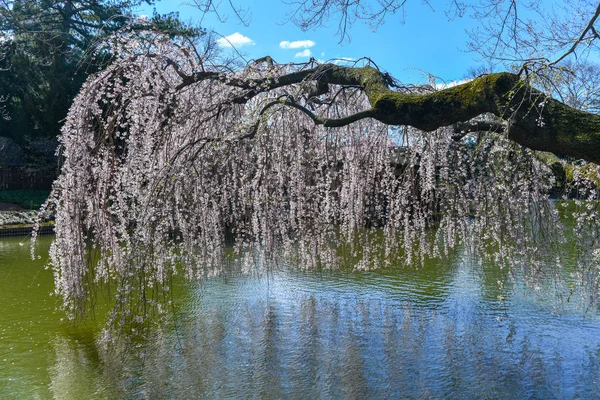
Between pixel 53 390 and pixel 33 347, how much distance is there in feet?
3.73

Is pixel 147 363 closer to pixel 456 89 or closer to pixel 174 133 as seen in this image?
pixel 174 133

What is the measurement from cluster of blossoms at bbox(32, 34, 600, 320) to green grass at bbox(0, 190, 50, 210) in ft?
49.5

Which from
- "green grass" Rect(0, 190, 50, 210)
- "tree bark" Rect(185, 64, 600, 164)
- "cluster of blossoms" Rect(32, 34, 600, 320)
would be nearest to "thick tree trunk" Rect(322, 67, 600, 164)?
"tree bark" Rect(185, 64, 600, 164)

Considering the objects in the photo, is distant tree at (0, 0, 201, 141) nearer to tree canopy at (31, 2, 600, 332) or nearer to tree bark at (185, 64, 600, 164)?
tree canopy at (31, 2, 600, 332)

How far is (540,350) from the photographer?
4.47 meters

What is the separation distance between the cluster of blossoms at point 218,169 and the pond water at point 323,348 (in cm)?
67

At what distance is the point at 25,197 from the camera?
60.8 feet

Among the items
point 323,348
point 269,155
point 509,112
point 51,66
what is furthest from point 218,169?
point 51,66

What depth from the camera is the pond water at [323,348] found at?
384 cm

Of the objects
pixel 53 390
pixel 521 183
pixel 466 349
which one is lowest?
pixel 53 390

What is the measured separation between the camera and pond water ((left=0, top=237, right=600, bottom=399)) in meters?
3.84

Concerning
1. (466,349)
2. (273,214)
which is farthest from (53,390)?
(466,349)

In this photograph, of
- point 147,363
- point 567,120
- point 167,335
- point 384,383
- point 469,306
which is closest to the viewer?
point 567,120

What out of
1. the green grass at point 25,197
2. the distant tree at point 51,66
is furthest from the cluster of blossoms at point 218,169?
the green grass at point 25,197
